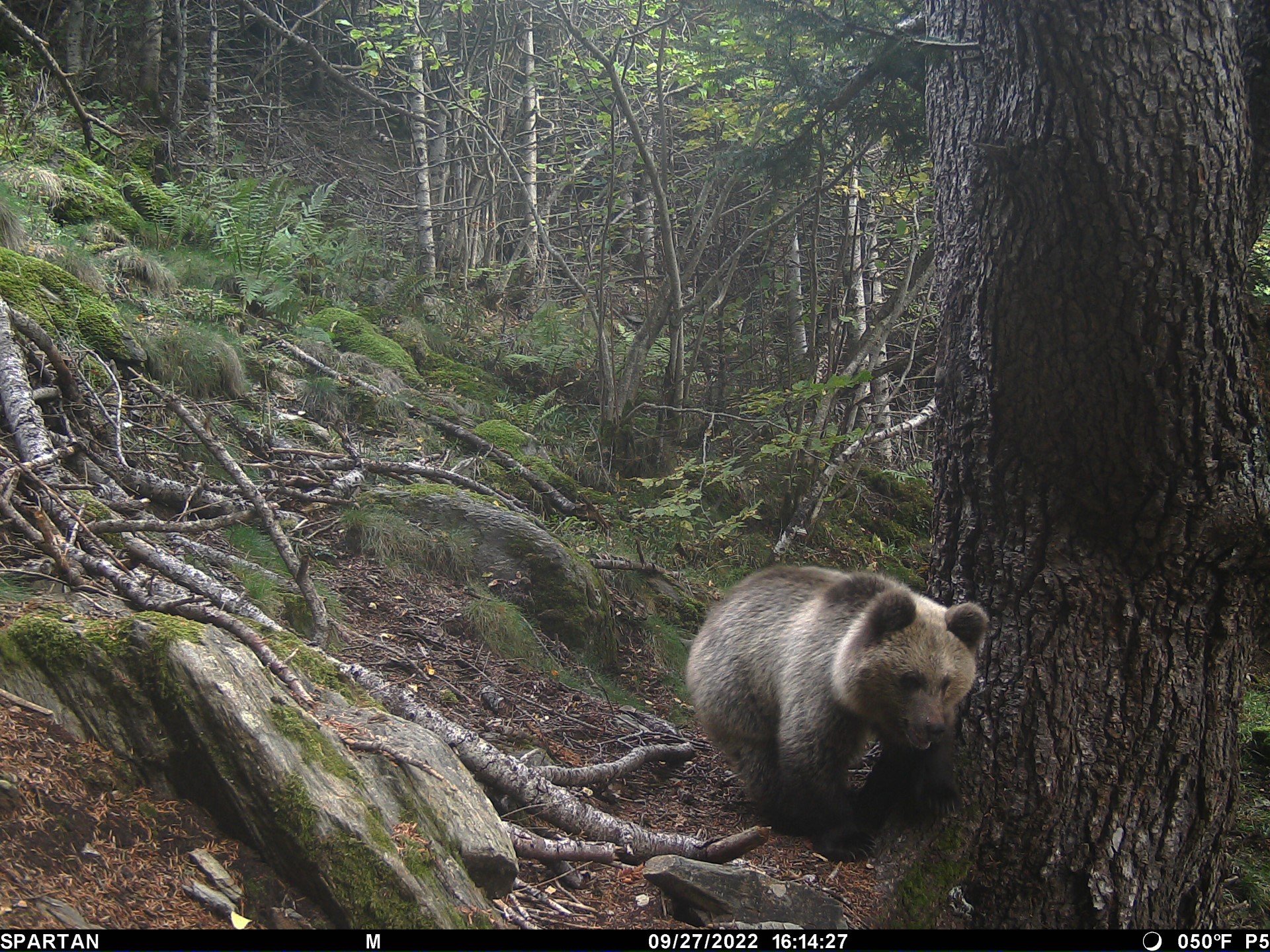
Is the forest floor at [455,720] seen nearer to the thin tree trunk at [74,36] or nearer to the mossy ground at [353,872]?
the mossy ground at [353,872]

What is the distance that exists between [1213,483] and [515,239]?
13261mm

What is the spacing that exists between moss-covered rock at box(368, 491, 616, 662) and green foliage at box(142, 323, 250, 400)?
1813 millimetres

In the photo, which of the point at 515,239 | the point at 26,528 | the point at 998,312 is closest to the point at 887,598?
the point at 998,312

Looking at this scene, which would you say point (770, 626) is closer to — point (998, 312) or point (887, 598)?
point (887, 598)

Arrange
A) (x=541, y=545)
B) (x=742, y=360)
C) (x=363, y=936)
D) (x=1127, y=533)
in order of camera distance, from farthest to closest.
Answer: (x=742, y=360), (x=541, y=545), (x=1127, y=533), (x=363, y=936)

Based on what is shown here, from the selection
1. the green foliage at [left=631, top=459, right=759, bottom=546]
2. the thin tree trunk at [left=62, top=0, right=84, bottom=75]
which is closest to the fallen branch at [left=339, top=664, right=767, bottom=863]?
the green foliage at [left=631, top=459, right=759, bottom=546]

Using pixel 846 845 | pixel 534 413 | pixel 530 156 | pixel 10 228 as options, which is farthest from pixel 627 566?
pixel 530 156

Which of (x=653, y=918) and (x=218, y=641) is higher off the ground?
(x=218, y=641)

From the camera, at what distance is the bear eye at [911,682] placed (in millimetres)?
4879

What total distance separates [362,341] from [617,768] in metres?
7.06

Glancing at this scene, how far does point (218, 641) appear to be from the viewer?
146 inches

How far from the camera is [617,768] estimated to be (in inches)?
222

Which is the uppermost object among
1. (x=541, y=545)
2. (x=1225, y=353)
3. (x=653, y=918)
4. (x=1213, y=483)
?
(x=1225, y=353)

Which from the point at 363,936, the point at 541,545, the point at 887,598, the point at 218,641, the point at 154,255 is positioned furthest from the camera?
the point at 154,255
